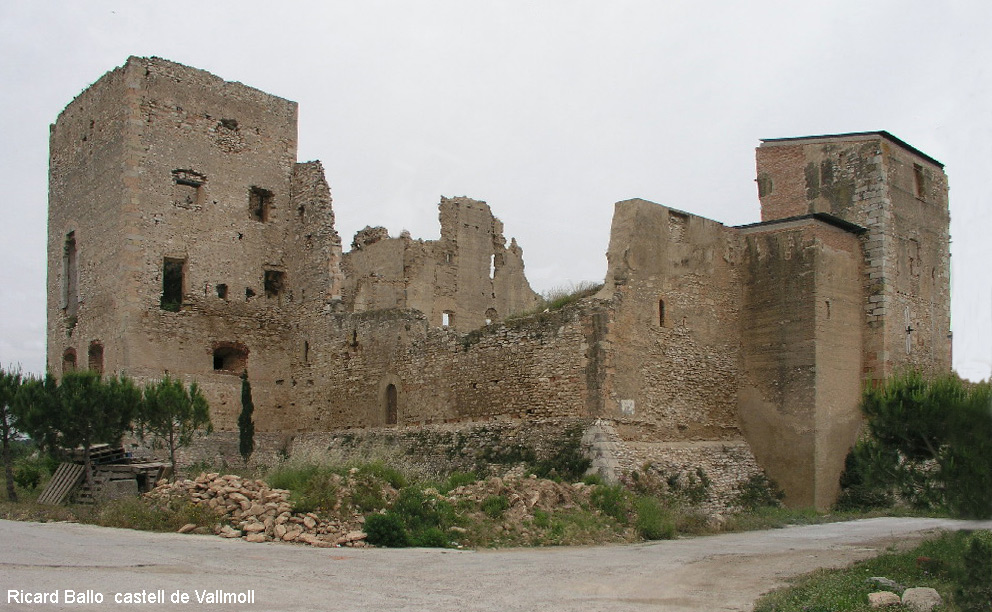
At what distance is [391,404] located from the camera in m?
23.3

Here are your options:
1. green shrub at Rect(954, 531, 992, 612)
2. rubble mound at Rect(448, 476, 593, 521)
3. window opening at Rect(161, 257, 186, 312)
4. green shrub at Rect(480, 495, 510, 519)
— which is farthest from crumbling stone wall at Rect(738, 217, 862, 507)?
window opening at Rect(161, 257, 186, 312)

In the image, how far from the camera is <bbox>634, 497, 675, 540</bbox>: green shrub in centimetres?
1650

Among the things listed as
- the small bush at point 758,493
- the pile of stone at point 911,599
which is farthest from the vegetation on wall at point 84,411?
the pile of stone at point 911,599

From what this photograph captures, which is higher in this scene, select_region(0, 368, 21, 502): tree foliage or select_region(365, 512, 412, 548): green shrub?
select_region(0, 368, 21, 502): tree foliage

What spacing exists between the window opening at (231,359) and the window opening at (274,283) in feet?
6.14

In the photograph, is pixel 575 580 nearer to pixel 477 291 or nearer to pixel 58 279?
pixel 58 279

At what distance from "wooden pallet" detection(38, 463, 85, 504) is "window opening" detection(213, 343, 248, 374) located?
6.76 meters

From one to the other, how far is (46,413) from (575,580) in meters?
12.4

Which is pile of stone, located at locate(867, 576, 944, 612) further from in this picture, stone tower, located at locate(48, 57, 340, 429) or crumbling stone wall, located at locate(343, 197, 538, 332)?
crumbling stone wall, located at locate(343, 197, 538, 332)

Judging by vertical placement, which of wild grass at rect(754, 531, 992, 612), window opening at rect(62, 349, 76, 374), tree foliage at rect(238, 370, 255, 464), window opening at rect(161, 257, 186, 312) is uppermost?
window opening at rect(161, 257, 186, 312)

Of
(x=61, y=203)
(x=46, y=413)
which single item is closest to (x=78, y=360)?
(x=61, y=203)

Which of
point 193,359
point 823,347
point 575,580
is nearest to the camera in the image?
point 575,580

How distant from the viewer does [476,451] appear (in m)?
19.9

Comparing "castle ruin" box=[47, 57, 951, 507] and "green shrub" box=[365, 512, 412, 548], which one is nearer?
"green shrub" box=[365, 512, 412, 548]
